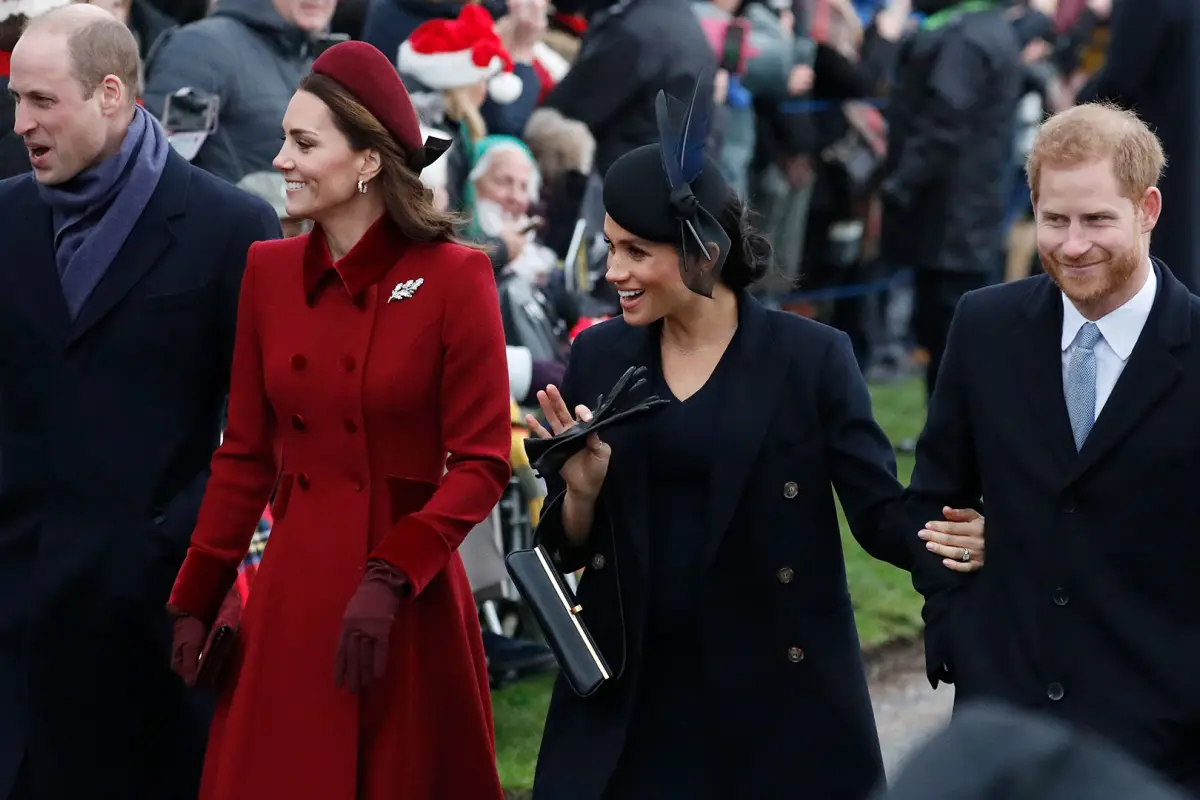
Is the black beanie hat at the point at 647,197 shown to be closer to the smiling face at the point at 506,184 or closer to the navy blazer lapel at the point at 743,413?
the navy blazer lapel at the point at 743,413

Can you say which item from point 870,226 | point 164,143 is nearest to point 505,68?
point 164,143

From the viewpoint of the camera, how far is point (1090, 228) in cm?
385

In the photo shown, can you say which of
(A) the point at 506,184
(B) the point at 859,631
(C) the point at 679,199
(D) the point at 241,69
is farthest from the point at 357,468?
(B) the point at 859,631

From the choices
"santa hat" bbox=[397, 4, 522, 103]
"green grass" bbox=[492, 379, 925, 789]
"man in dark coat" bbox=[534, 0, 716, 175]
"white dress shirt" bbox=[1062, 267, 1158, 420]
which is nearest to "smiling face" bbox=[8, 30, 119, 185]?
"white dress shirt" bbox=[1062, 267, 1158, 420]

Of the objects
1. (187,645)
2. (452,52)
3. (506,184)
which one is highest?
(187,645)

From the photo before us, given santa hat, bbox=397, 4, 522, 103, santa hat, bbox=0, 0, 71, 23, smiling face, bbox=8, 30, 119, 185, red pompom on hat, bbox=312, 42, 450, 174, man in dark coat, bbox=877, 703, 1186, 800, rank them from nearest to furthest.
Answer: man in dark coat, bbox=877, 703, 1186, 800 < red pompom on hat, bbox=312, 42, 450, 174 < smiling face, bbox=8, 30, 119, 185 < santa hat, bbox=0, 0, 71, 23 < santa hat, bbox=397, 4, 522, 103

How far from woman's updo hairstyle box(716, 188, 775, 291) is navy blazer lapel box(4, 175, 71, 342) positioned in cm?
151

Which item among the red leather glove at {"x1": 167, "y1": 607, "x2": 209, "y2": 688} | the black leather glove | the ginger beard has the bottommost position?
the red leather glove at {"x1": 167, "y1": 607, "x2": 209, "y2": 688}

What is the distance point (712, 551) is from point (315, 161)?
3.89ft

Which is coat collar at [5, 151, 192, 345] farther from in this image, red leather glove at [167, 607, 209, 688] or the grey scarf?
red leather glove at [167, 607, 209, 688]

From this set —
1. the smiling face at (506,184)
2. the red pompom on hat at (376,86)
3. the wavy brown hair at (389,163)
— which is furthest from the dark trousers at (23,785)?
the smiling face at (506,184)

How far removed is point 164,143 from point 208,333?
1.56ft

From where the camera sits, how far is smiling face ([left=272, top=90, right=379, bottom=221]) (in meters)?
4.48

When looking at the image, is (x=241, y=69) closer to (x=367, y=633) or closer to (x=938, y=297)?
(x=367, y=633)
